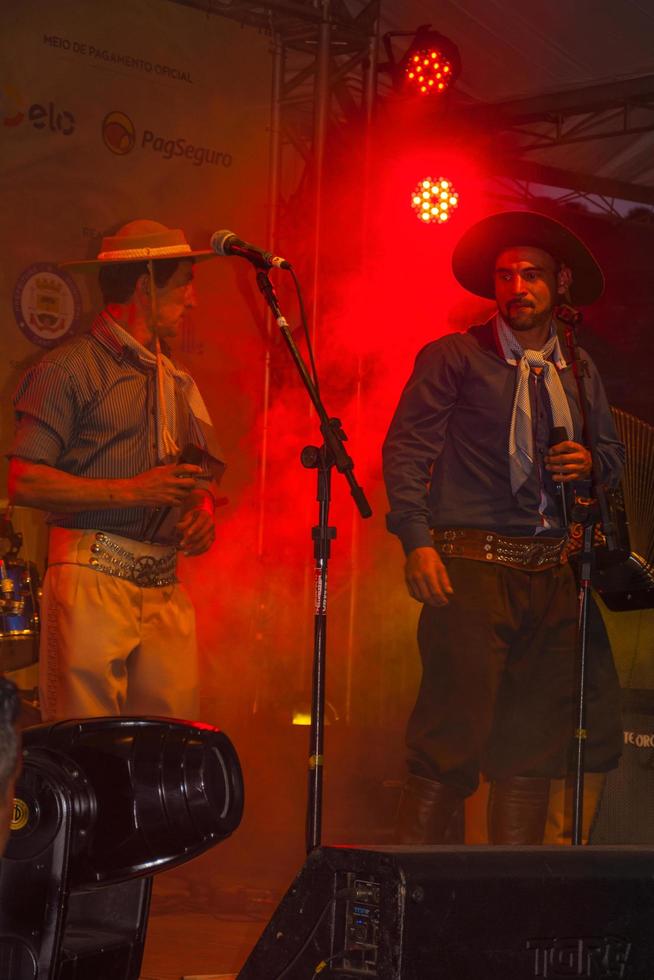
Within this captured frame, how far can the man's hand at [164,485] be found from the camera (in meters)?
3.16

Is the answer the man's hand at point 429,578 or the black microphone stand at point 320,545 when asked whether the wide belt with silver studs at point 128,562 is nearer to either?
the black microphone stand at point 320,545

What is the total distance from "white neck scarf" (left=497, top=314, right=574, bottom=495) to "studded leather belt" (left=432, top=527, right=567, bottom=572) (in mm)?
149

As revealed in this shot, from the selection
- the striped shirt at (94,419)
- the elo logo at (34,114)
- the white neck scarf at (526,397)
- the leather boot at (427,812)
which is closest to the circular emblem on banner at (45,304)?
the elo logo at (34,114)

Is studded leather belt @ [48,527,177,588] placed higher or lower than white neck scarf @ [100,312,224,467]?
lower

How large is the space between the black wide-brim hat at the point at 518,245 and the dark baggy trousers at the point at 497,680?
102cm

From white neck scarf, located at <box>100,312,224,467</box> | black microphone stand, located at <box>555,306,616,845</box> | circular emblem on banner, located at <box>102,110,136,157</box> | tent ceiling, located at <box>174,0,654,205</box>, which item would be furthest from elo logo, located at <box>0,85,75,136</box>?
black microphone stand, located at <box>555,306,616,845</box>

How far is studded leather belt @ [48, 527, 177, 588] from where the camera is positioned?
318 centimetres

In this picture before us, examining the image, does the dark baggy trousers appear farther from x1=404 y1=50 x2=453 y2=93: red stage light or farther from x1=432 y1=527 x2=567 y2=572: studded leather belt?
x1=404 y1=50 x2=453 y2=93: red stage light

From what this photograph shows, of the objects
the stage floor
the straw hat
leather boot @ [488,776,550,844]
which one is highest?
the straw hat

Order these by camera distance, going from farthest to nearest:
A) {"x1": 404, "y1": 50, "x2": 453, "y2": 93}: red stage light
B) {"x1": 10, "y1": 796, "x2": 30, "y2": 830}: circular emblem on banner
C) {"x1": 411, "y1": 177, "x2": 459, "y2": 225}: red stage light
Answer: {"x1": 411, "y1": 177, "x2": 459, "y2": 225}: red stage light < {"x1": 404, "y1": 50, "x2": 453, "y2": 93}: red stage light < {"x1": 10, "y1": 796, "x2": 30, "y2": 830}: circular emblem on banner

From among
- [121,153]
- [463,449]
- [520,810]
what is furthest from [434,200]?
[520,810]

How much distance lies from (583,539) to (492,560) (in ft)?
0.86

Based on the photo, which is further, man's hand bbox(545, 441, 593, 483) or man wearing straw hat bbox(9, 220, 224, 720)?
man's hand bbox(545, 441, 593, 483)

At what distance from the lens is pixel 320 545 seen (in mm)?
3111
